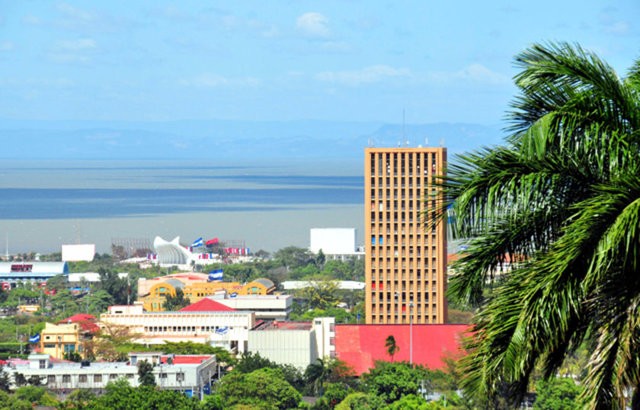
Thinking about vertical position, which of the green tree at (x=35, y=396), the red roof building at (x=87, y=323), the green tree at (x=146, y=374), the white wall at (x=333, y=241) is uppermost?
the white wall at (x=333, y=241)

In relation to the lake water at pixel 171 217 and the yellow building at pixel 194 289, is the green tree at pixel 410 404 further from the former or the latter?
the lake water at pixel 171 217

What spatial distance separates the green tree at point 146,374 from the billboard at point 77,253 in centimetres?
5713

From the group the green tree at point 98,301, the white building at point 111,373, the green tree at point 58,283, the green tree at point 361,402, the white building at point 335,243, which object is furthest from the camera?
the white building at point 335,243

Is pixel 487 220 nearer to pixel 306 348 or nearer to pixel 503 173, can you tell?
pixel 503 173

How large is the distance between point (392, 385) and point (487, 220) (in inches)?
1330

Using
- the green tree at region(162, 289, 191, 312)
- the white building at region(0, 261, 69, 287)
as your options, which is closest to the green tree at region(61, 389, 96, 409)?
the green tree at region(162, 289, 191, 312)

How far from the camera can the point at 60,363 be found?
150 feet

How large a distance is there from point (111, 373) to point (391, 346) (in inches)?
335

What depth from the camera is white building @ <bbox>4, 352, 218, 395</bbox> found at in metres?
43.8

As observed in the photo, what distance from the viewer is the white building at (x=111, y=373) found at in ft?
144

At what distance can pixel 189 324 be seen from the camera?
5950 cm

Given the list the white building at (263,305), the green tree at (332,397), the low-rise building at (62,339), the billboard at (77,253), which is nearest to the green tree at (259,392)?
the green tree at (332,397)

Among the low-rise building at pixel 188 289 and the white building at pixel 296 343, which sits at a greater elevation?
the low-rise building at pixel 188 289

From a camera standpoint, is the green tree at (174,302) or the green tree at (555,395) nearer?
the green tree at (555,395)
